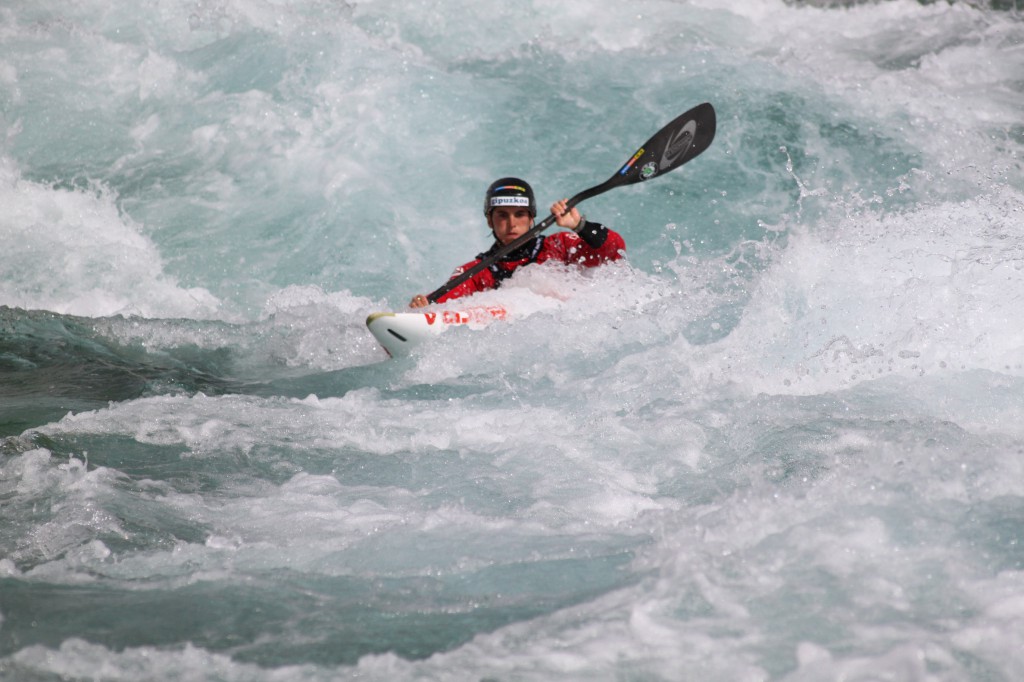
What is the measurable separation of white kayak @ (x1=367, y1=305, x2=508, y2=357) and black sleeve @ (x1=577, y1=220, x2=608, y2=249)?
0.77 metres

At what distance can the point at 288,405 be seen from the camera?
461 centimetres

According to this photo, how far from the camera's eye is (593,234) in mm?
5824

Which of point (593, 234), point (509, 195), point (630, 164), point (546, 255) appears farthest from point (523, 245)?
point (630, 164)

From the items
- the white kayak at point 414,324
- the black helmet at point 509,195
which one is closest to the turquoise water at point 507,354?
the white kayak at point 414,324

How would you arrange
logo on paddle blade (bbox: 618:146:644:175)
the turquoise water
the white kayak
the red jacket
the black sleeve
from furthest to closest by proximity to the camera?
logo on paddle blade (bbox: 618:146:644:175)
the red jacket
the black sleeve
the white kayak
the turquoise water

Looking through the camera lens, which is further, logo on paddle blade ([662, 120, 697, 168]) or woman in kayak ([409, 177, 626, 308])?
logo on paddle blade ([662, 120, 697, 168])

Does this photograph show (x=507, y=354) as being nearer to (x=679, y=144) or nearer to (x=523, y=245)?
(x=523, y=245)

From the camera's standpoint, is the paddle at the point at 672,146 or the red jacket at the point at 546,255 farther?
the paddle at the point at 672,146

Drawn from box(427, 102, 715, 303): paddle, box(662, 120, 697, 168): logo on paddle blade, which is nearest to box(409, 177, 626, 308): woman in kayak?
box(427, 102, 715, 303): paddle

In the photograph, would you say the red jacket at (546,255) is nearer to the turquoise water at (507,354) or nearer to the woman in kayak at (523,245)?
the woman in kayak at (523,245)

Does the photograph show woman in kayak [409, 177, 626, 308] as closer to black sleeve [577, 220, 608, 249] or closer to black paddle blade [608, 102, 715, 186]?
black sleeve [577, 220, 608, 249]

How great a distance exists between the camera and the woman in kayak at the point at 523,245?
5.90 m

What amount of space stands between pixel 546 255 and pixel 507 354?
3.80 feet

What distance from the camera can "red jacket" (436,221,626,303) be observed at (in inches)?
233
